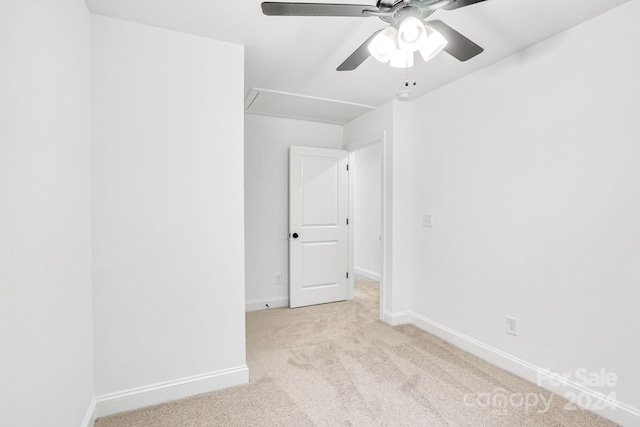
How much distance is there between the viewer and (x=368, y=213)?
555 centimetres

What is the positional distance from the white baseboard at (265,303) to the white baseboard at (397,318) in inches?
50.0

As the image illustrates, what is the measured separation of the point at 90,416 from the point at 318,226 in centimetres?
275

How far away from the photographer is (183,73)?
200 centimetres

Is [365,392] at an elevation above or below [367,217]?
below

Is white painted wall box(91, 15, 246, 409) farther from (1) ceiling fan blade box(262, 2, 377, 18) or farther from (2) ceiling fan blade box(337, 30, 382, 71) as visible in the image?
(1) ceiling fan blade box(262, 2, 377, 18)

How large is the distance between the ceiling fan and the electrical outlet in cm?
191

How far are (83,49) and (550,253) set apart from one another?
3131 mm

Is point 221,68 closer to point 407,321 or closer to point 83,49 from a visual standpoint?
point 83,49

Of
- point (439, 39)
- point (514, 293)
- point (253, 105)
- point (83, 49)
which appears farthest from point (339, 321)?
point (83, 49)

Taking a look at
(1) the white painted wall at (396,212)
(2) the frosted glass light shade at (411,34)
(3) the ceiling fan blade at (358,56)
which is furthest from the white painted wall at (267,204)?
(2) the frosted glass light shade at (411,34)

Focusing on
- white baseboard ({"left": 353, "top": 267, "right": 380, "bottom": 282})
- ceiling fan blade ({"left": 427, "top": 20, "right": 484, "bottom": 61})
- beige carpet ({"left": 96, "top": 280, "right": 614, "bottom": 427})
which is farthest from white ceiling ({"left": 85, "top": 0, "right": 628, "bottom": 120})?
white baseboard ({"left": 353, "top": 267, "right": 380, "bottom": 282})

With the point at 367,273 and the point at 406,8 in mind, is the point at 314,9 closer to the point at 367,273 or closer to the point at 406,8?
the point at 406,8

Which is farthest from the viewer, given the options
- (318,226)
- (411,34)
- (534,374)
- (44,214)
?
(318,226)

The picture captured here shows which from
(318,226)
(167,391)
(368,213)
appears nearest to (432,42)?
(167,391)
